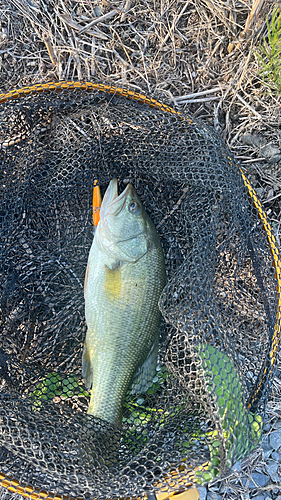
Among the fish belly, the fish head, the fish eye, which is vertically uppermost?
the fish eye

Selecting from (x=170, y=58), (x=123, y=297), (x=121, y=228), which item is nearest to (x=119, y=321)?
(x=123, y=297)

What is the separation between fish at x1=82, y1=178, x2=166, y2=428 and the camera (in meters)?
2.48

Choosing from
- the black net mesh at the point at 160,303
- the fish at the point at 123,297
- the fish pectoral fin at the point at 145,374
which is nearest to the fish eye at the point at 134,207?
the fish at the point at 123,297

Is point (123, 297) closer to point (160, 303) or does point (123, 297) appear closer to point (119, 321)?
point (119, 321)

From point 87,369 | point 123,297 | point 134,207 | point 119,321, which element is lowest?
point 87,369

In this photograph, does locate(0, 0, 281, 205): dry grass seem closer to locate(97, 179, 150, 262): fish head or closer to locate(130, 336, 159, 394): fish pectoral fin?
locate(97, 179, 150, 262): fish head

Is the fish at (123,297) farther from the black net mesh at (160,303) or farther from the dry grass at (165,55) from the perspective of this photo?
the dry grass at (165,55)

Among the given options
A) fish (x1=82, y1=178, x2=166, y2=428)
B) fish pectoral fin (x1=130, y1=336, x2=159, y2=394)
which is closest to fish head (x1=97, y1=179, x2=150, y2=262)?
fish (x1=82, y1=178, x2=166, y2=428)

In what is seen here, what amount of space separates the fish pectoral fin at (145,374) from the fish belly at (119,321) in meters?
0.04

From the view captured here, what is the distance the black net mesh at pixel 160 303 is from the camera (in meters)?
2.19

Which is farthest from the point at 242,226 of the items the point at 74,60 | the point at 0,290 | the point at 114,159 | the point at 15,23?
the point at 15,23

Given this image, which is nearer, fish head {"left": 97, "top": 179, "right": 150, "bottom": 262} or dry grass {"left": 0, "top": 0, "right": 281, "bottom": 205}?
fish head {"left": 97, "top": 179, "right": 150, "bottom": 262}

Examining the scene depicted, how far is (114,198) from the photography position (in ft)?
8.38

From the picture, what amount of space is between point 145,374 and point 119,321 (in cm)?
44
